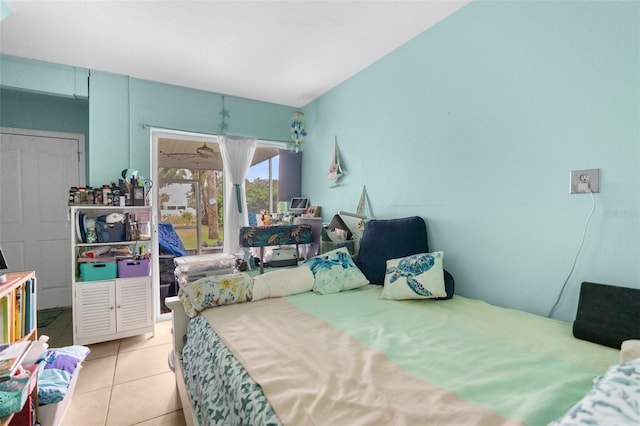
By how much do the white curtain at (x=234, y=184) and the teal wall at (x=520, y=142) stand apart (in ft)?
5.55

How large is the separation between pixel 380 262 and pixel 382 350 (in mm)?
1090

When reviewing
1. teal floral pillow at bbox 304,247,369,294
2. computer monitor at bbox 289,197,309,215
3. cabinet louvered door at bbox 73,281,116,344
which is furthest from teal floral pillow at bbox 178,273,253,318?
computer monitor at bbox 289,197,309,215

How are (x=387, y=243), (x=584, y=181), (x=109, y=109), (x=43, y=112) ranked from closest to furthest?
(x=584, y=181)
(x=387, y=243)
(x=109, y=109)
(x=43, y=112)

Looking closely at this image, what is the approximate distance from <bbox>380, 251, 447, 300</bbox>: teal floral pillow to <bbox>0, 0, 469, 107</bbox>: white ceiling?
1633mm

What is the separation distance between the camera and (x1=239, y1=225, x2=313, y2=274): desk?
2506 mm

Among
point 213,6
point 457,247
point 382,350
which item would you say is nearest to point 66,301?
point 213,6

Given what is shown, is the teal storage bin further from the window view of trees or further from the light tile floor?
the window view of trees

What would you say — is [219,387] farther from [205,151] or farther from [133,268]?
[205,151]

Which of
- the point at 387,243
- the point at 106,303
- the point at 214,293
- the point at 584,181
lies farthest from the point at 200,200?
the point at 584,181

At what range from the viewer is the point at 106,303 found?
8.49 feet

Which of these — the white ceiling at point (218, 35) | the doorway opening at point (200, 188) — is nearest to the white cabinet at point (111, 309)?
the doorway opening at point (200, 188)

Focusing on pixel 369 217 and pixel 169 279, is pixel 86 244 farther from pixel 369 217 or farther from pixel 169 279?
pixel 369 217

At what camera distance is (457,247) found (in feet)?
6.51

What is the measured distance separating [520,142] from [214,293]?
1923 mm
